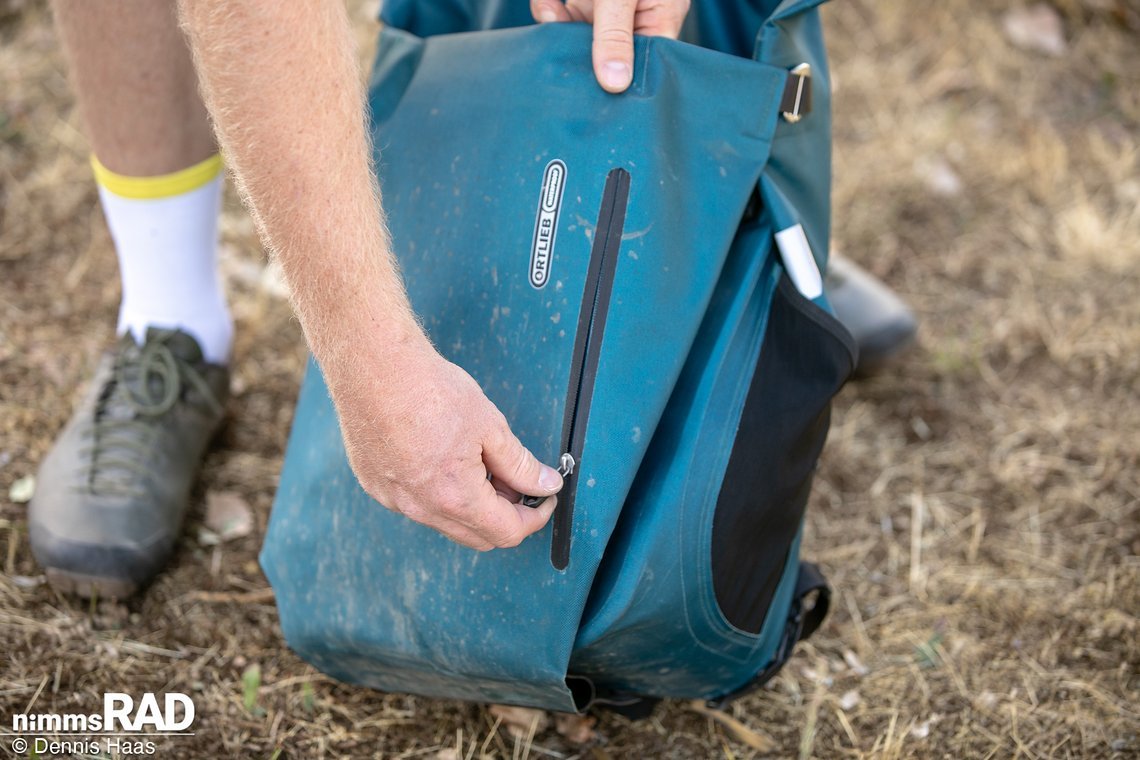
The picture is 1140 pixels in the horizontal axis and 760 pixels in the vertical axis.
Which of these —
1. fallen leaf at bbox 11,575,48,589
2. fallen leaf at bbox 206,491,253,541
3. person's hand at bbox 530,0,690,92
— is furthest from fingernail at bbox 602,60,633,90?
fallen leaf at bbox 11,575,48,589

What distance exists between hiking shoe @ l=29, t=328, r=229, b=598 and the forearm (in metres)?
0.62

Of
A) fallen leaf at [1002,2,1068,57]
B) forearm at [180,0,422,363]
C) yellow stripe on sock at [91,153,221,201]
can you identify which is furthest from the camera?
fallen leaf at [1002,2,1068,57]

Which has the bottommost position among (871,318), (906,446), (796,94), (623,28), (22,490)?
(906,446)

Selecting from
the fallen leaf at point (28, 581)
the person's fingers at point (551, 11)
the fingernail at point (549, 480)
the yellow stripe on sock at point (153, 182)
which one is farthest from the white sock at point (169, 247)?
the fingernail at point (549, 480)

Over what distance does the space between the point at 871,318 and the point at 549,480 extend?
39.1 inches

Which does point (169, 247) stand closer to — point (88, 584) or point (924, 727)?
point (88, 584)

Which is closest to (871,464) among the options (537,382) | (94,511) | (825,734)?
(825,734)

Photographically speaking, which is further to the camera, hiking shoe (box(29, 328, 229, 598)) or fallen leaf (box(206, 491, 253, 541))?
fallen leaf (box(206, 491, 253, 541))

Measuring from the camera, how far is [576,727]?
1.33 m

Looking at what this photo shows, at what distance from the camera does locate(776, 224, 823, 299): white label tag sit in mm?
1169

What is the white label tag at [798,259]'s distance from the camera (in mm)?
1169

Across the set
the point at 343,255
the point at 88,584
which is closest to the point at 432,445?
the point at 343,255

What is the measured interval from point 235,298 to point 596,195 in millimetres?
1092

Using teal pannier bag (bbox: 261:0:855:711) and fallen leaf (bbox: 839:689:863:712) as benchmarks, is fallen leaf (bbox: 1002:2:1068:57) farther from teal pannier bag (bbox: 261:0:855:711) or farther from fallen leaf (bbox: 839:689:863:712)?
fallen leaf (bbox: 839:689:863:712)
